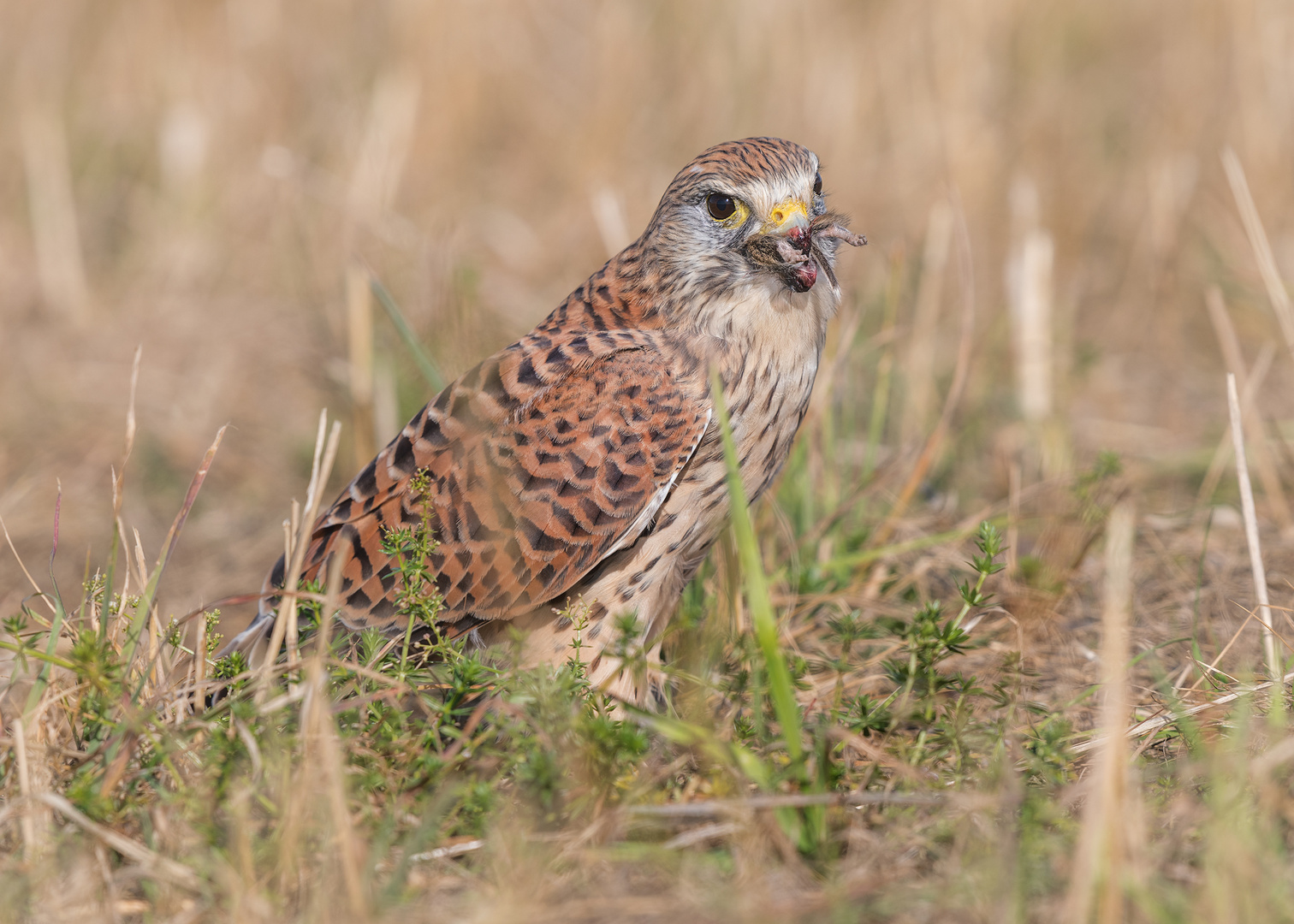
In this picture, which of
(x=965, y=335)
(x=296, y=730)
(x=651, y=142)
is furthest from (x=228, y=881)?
(x=651, y=142)

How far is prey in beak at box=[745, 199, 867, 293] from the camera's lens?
10.4ft

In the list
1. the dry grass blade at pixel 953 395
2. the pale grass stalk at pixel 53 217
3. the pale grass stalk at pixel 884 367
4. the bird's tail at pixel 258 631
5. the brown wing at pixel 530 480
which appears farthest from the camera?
the pale grass stalk at pixel 53 217

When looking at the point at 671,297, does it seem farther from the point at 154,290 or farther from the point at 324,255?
the point at 154,290

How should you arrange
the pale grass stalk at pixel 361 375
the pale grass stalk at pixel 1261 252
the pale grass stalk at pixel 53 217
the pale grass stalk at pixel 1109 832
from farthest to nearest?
the pale grass stalk at pixel 53 217
the pale grass stalk at pixel 361 375
the pale grass stalk at pixel 1261 252
the pale grass stalk at pixel 1109 832

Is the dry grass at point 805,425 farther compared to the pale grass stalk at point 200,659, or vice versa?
the pale grass stalk at point 200,659

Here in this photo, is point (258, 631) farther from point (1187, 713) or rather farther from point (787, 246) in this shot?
point (1187, 713)

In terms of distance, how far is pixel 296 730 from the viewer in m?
2.70

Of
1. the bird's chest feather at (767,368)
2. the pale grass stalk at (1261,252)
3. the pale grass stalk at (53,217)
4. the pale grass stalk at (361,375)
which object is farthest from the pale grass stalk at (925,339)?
the pale grass stalk at (53,217)

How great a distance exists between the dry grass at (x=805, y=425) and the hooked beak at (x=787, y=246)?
0.99 metres

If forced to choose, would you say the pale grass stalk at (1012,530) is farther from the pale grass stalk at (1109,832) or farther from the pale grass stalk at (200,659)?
the pale grass stalk at (200,659)

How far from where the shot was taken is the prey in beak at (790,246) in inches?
125

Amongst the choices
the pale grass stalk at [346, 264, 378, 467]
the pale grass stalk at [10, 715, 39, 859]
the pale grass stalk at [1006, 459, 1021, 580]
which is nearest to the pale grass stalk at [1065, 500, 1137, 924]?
the pale grass stalk at [1006, 459, 1021, 580]

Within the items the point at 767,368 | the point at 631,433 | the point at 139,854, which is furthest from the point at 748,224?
the point at 139,854

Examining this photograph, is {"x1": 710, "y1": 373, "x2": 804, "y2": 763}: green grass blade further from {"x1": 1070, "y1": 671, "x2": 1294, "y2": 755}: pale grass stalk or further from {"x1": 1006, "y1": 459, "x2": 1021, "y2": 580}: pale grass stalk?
{"x1": 1006, "y1": 459, "x2": 1021, "y2": 580}: pale grass stalk
